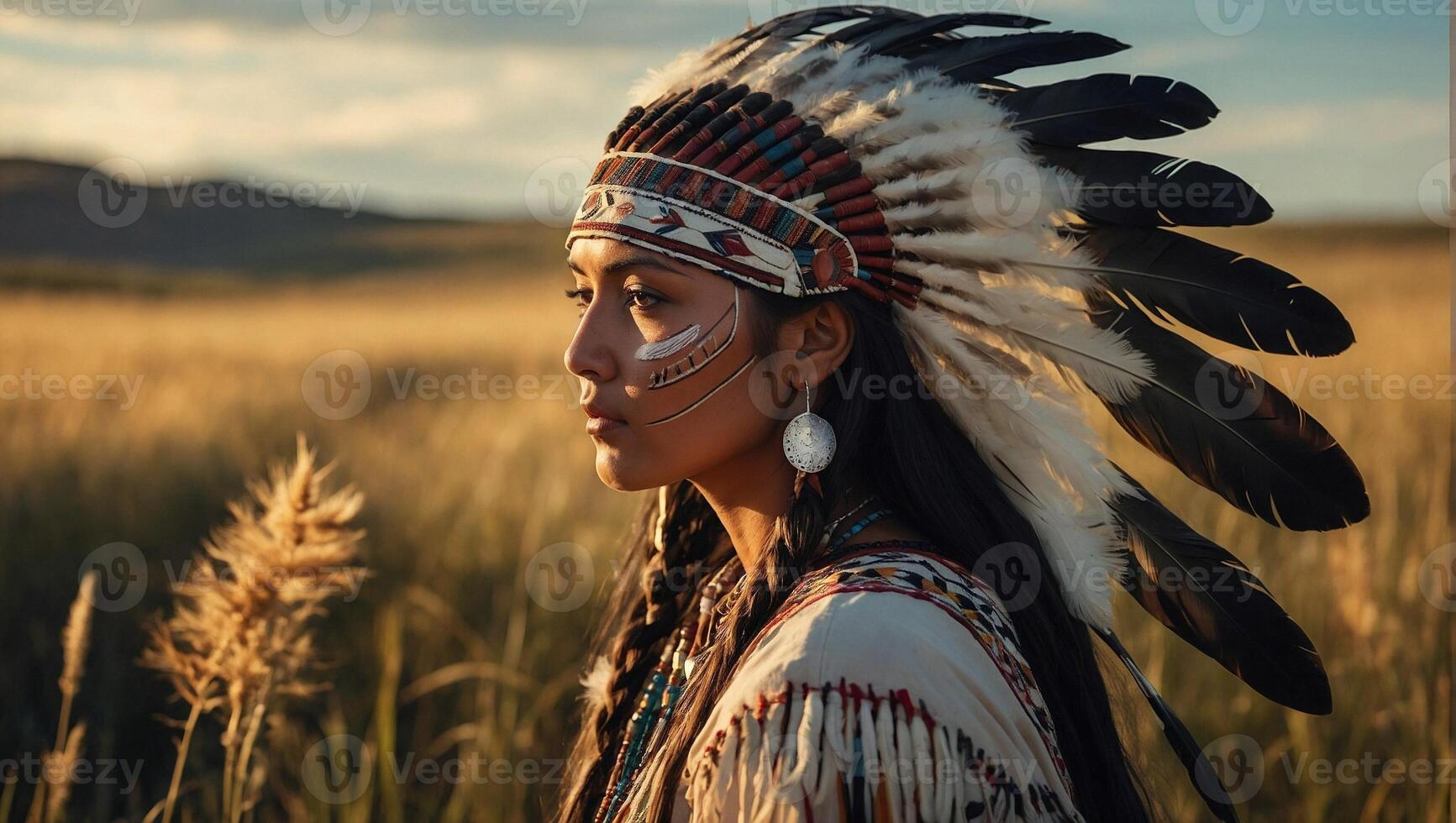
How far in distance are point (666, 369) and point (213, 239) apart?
192ft

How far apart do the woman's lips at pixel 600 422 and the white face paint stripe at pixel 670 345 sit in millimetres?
141

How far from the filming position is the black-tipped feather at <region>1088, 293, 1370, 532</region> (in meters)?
2.28

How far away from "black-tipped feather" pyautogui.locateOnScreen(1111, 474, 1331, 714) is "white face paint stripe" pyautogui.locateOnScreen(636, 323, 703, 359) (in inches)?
39.4

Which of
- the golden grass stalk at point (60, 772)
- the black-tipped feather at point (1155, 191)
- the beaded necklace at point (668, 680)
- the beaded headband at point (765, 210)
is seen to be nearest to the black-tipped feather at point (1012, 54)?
the black-tipped feather at point (1155, 191)

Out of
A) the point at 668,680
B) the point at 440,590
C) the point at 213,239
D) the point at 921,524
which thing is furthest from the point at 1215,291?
the point at 213,239

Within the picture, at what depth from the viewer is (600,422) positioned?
7.76 ft

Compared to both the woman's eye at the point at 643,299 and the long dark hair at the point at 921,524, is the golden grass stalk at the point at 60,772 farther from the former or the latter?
the woman's eye at the point at 643,299

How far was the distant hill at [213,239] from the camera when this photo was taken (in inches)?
1607

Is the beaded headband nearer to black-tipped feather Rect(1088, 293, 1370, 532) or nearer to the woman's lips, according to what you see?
the woman's lips

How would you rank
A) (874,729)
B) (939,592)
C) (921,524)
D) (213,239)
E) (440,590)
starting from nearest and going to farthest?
(874,729) < (939,592) < (921,524) < (440,590) < (213,239)

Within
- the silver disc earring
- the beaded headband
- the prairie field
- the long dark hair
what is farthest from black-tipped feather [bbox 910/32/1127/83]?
the prairie field

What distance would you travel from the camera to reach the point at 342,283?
5044 cm

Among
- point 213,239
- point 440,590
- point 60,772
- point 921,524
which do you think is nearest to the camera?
point 921,524

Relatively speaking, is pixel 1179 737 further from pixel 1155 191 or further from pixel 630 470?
pixel 630 470
